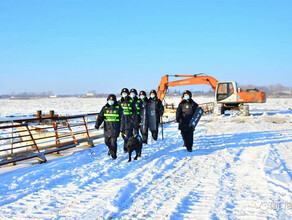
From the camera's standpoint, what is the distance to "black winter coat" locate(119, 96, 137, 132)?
816cm

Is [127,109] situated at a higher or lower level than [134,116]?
higher

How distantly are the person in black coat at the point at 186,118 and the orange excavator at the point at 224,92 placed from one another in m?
15.4

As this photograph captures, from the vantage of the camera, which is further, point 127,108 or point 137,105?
point 137,105

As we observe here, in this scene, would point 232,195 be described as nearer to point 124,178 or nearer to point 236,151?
point 124,178

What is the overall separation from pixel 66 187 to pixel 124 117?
10.9 feet

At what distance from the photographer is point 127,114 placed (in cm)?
821

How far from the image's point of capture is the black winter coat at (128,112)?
26.8ft

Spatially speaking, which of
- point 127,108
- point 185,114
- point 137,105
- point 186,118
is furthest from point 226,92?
point 127,108

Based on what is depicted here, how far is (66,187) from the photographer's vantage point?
5.20 meters

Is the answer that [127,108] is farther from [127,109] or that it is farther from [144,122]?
[144,122]

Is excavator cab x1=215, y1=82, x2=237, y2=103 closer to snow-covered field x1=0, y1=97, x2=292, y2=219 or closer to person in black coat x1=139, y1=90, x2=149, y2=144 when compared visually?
person in black coat x1=139, y1=90, x2=149, y2=144

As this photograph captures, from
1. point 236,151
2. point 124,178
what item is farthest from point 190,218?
point 236,151

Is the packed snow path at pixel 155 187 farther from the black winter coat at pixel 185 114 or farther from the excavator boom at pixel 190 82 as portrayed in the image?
the excavator boom at pixel 190 82

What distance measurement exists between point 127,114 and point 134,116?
2.38 ft
